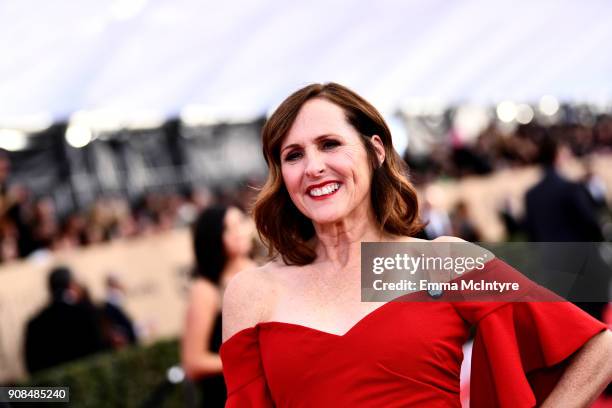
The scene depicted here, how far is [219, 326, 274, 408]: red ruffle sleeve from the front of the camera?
219 centimetres

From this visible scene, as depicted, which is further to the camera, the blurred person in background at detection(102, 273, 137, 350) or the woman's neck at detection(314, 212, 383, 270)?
the blurred person in background at detection(102, 273, 137, 350)

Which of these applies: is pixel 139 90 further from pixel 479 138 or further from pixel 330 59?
pixel 479 138

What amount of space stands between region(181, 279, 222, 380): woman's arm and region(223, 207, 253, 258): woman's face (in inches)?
7.6

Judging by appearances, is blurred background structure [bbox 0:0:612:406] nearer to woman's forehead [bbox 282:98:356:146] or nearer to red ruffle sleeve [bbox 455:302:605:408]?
woman's forehead [bbox 282:98:356:146]

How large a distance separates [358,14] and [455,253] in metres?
9.73

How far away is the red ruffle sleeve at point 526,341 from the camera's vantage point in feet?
6.82

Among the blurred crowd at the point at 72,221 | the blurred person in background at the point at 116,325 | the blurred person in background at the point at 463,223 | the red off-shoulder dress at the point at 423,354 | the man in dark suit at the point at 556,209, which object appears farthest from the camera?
the blurred person in background at the point at 463,223

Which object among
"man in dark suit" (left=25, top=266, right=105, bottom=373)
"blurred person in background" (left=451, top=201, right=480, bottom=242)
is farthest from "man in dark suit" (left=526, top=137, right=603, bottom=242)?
"blurred person in background" (left=451, top=201, right=480, bottom=242)

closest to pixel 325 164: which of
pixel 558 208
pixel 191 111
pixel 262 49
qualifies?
pixel 558 208

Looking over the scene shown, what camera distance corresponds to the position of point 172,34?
980cm

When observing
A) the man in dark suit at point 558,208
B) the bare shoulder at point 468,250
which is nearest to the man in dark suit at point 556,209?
the man in dark suit at point 558,208

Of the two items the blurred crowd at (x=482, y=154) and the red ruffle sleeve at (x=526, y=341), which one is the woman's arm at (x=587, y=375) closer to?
the red ruffle sleeve at (x=526, y=341)

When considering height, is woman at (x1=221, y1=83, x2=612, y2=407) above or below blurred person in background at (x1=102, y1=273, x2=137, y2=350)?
above

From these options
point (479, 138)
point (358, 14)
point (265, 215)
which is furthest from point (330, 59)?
point (265, 215)
